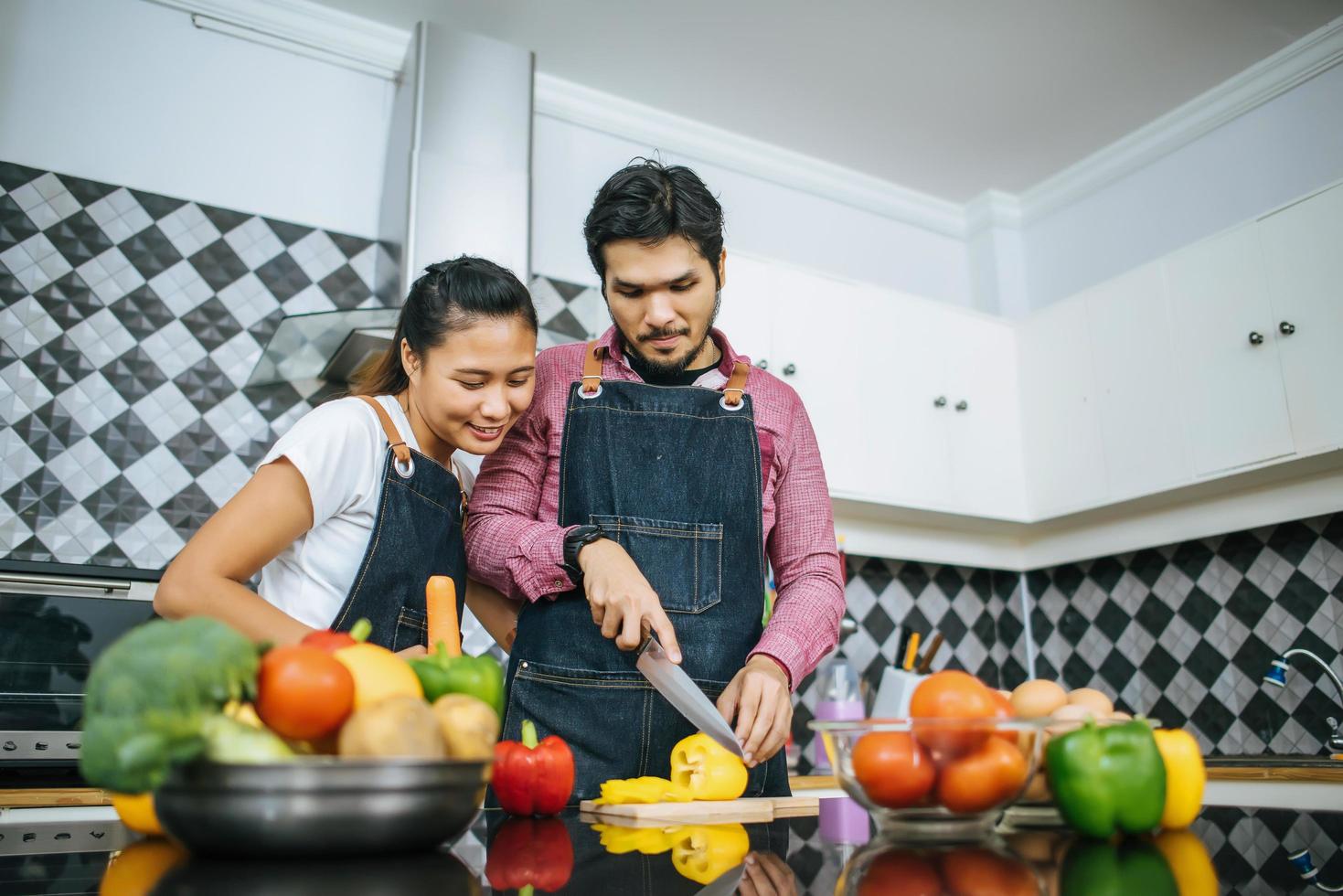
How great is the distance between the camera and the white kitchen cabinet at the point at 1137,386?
2701 mm

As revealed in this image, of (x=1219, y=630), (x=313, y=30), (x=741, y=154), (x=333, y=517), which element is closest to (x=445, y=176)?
(x=313, y=30)

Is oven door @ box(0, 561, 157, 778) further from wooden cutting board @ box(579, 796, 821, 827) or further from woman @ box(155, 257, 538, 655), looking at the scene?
wooden cutting board @ box(579, 796, 821, 827)

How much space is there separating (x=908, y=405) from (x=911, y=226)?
1.01 meters

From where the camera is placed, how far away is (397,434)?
1224 millimetres

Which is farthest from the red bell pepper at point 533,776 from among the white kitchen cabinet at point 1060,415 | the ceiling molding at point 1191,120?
the ceiling molding at point 1191,120

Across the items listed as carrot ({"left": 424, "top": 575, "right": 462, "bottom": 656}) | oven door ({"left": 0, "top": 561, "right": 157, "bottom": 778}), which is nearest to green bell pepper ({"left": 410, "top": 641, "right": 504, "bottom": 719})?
carrot ({"left": 424, "top": 575, "right": 462, "bottom": 656})

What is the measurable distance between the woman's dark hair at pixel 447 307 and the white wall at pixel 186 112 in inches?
60.2

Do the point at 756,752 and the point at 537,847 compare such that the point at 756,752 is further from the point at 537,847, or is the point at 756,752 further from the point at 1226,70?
the point at 1226,70

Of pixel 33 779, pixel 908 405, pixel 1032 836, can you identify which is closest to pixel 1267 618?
pixel 908 405

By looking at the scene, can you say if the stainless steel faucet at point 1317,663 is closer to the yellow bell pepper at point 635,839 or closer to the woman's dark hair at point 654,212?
the woman's dark hair at point 654,212

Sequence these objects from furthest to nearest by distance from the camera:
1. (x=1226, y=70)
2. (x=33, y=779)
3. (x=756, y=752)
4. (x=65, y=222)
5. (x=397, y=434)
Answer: (x=1226, y=70) → (x=65, y=222) → (x=33, y=779) → (x=397, y=434) → (x=756, y=752)

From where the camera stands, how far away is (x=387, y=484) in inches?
46.8

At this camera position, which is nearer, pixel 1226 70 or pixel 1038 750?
pixel 1038 750

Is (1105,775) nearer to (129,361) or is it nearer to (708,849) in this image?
(708,849)
